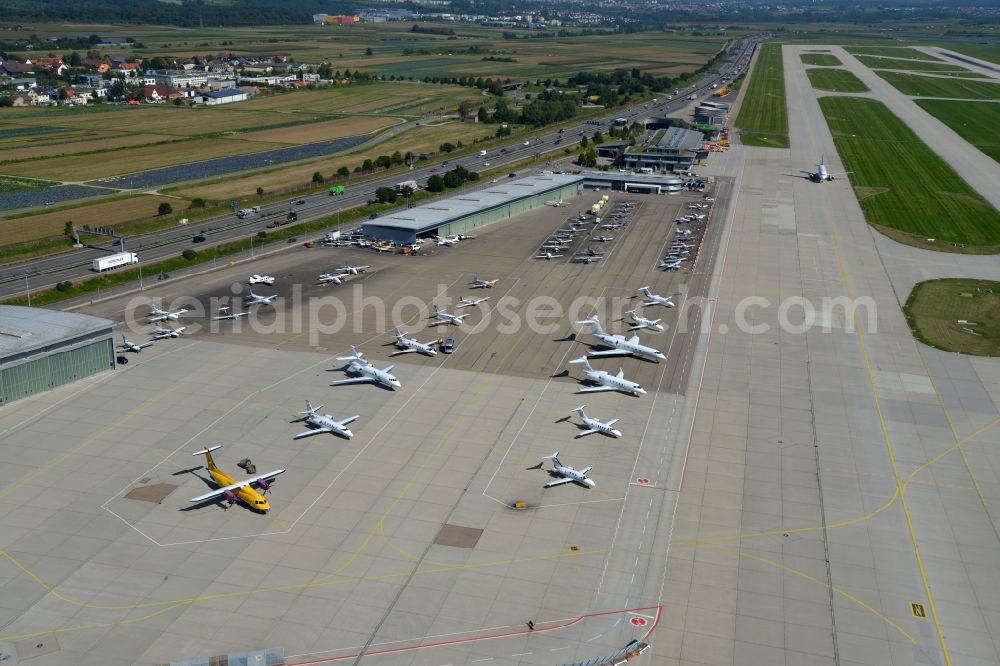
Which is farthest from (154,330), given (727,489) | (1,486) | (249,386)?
(727,489)

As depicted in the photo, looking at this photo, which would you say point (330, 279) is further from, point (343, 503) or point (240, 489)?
point (343, 503)

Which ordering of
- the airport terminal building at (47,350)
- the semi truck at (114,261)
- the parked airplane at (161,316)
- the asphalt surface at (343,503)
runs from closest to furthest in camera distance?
the asphalt surface at (343,503)
the airport terminal building at (47,350)
the parked airplane at (161,316)
the semi truck at (114,261)

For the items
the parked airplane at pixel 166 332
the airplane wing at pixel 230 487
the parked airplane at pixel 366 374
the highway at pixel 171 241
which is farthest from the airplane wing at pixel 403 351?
the highway at pixel 171 241

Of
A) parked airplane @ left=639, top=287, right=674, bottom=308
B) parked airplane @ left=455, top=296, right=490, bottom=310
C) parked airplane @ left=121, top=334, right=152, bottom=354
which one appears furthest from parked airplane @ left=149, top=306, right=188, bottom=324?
parked airplane @ left=639, top=287, right=674, bottom=308

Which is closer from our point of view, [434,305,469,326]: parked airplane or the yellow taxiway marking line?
the yellow taxiway marking line

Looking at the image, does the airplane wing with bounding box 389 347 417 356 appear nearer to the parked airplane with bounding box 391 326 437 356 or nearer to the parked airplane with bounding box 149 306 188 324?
the parked airplane with bounding box 391 326 437 356

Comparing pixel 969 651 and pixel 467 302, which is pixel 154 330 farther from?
pixel 969 651

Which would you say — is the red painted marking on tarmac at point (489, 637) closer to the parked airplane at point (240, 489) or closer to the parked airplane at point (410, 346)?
the parked airplane at point (240, 489)
